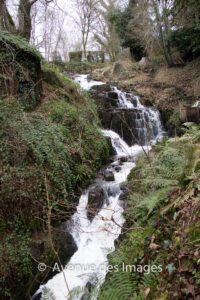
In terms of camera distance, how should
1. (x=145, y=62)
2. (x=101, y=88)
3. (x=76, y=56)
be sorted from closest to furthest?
(x=101, y=88), (x=145, y=62), (x=76, y=56)

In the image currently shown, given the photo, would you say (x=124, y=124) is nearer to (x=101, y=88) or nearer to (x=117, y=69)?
(x=101, y=88)

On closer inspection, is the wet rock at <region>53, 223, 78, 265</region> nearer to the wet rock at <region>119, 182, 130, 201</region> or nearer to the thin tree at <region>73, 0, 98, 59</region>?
the wet rock at <region>119, 182, 130, 201</region>

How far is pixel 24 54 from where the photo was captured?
6.45m

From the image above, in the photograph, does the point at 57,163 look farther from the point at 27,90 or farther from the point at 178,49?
the point at 178,49

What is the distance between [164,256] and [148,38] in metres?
15.8

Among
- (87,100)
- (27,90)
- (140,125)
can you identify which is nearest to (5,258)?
(27,90)

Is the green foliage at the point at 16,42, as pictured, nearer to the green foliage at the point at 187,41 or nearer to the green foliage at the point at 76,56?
the green foliage at the point at 187,41

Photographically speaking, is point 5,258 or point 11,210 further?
point 11,210

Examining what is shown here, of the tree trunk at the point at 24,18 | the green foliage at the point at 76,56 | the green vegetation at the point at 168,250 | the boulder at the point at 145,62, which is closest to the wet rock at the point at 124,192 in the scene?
the green vegetation at the point at 168,250

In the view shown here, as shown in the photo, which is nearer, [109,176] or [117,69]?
[109,176]

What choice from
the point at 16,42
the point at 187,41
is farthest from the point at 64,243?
the point at 187,41

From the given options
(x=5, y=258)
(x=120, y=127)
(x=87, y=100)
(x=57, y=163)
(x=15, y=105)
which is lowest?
(x=5, y=258)

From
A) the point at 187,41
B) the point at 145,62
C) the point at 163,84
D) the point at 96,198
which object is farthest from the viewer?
the point at 145,62

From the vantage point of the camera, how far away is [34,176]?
441cm
